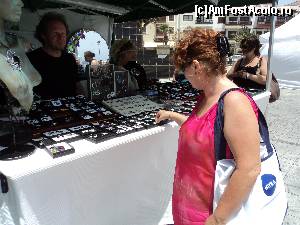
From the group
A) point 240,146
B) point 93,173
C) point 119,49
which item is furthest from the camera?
point 119,49

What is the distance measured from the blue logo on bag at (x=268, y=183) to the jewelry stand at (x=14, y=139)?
96 cm

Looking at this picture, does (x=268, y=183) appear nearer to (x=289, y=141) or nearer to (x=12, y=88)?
(x=12, y=88)

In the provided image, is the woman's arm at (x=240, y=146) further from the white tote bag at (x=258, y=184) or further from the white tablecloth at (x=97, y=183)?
the white tablecloth at (x=97, y=183)

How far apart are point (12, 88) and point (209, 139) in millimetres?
838

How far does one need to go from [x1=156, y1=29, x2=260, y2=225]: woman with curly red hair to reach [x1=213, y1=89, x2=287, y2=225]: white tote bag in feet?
0.09

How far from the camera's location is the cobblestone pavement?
286cm

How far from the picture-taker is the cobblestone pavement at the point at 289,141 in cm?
286

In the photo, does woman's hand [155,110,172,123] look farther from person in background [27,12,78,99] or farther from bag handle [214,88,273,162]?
person in background [27,12,78,99]

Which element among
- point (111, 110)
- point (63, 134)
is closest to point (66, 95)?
point (111, 110)

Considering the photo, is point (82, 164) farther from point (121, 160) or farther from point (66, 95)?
point (66, 95)

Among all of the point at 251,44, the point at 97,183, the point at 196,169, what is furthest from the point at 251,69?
the point at 196,169

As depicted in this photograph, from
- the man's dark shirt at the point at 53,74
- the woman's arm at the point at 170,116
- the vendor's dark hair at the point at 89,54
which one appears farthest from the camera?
the vendor's dark hair at the point at 89,54

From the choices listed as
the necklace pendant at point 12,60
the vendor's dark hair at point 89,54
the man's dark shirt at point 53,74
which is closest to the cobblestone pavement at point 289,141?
the man's dark shirt at point 53,74

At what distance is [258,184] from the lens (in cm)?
114
